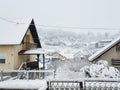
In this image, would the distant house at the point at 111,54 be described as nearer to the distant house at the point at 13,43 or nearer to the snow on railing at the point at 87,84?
the distant house at the point at 13,43

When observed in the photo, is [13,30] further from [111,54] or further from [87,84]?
[87,84]

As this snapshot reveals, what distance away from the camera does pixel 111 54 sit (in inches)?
809

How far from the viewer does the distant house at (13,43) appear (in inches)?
917

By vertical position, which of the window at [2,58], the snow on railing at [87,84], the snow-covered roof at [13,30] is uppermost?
the snow-covered roof at [13,30]

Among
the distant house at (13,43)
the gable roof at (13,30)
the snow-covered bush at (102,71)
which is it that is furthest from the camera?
the distant house at (13,43)

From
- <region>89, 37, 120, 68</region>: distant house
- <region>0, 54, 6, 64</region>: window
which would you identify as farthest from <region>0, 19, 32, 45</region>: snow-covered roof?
<region>89, 37, 120, 68</region>: distant house

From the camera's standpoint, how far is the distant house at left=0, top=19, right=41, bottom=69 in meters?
23.3

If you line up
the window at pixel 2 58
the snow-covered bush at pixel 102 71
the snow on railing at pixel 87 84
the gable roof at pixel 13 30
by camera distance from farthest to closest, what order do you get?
1. the window at pixel 2 58
2. the gable roof at pixel 13 30
3. the snow-covered bush at pixel 102 71
4. the snow on railing at pixel 87 84

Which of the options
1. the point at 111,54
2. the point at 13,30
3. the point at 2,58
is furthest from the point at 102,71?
the point at 13,30

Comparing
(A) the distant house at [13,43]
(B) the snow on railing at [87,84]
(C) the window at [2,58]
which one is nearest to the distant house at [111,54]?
(A) the distant house at [13,43]

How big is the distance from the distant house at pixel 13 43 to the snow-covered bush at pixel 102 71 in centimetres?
681

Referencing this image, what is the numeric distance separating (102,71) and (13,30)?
32.2 feet

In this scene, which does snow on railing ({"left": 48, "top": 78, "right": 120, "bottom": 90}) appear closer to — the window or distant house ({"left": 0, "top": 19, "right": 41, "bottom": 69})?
distant house ({"left": 0, "top": 19, "right": 41, "bottom": 69})

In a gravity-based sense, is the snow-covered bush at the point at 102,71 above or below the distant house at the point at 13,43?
below
